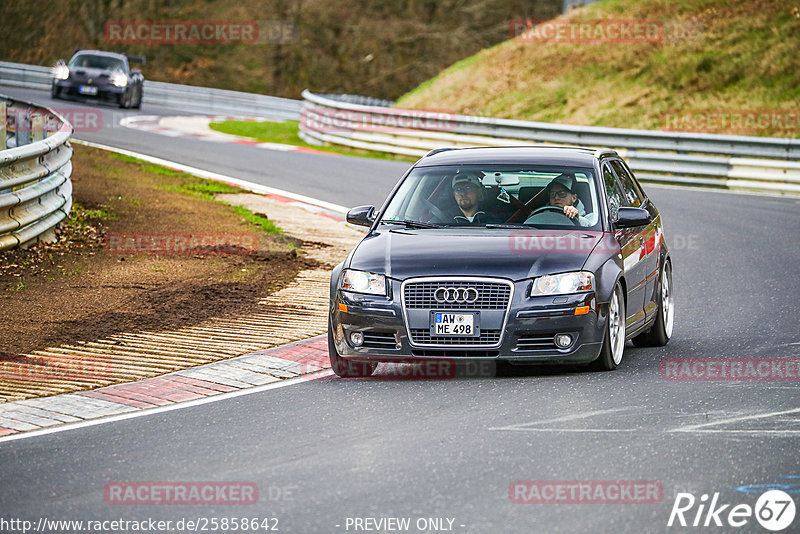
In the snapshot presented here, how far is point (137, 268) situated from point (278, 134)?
21.3 metres

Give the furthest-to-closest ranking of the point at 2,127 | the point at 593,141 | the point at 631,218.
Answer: the point at 593,141
the point at 2,127
the point at 631,218

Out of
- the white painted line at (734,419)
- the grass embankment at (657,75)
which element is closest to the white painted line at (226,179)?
the white painted line at (734,419)

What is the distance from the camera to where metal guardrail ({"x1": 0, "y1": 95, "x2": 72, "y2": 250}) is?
508 inches

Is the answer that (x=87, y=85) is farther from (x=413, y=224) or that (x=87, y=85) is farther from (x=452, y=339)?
(x=452, y=339)

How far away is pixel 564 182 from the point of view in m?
9.80

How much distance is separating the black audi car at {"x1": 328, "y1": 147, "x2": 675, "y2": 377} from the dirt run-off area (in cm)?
252

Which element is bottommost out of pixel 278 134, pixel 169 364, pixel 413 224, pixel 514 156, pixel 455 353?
pixel 278 134

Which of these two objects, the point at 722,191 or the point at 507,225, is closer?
the point at 507,225

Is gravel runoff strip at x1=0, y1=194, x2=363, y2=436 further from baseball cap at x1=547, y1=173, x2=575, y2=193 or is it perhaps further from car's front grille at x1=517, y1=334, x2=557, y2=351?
baseball cap at x1=547, y1=173, x2=575, y2=193

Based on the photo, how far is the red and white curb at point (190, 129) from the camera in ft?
98.0

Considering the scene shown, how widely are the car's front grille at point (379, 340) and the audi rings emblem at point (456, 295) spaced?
42 cm

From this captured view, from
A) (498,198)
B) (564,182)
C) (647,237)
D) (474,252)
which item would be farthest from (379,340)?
(647,237)

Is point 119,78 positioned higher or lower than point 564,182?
lower

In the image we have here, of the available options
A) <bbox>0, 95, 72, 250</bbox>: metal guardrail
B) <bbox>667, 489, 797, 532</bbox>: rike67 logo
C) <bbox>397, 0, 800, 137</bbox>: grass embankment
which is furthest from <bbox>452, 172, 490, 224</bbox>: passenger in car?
<bbox>397, 0, 800, 137</bbox>: grass embankment
